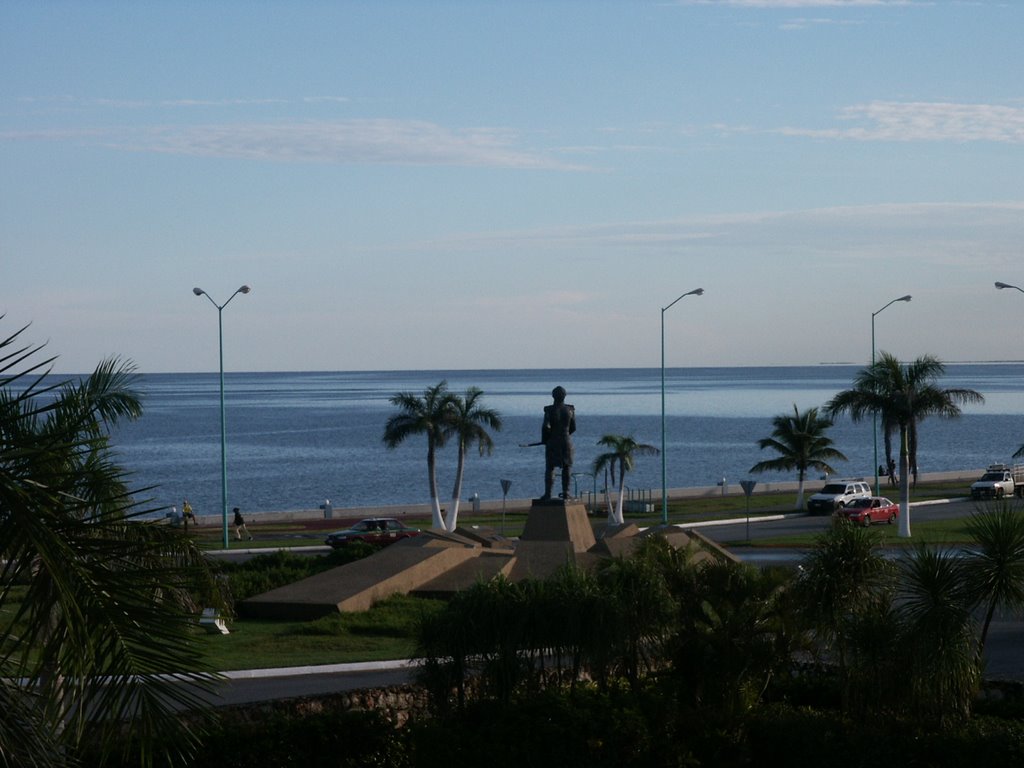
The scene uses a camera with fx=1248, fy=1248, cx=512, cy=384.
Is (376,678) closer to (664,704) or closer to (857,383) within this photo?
(664,704)

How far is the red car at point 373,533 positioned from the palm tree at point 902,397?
15229 millimetres

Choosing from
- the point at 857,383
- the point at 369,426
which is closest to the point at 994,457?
the point at 857,383

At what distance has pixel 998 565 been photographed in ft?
48.7

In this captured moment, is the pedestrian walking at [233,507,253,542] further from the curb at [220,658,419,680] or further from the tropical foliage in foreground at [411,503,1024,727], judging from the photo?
the tropical foliage in foreground at [411,503,1024,727]

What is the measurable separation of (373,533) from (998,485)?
31.4m

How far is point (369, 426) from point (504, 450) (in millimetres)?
47659

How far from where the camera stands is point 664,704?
15.1 metres

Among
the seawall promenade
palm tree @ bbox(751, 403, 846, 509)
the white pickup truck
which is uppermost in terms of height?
palm tree @ bbox(751, 403, 846, 509)

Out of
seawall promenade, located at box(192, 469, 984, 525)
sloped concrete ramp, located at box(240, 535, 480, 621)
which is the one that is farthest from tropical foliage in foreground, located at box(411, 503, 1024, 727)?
seawall promenade, located at box(192, 469, 984, 525)

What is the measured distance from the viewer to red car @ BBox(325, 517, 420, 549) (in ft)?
133

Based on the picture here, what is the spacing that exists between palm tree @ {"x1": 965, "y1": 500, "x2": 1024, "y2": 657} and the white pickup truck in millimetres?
43817

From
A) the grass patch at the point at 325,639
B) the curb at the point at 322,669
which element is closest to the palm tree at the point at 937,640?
the curb at the point at 322,669

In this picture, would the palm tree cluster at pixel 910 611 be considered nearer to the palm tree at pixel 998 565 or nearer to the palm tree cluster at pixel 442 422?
the palm tree at pixel 998 565

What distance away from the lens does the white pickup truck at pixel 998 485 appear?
188 ft
